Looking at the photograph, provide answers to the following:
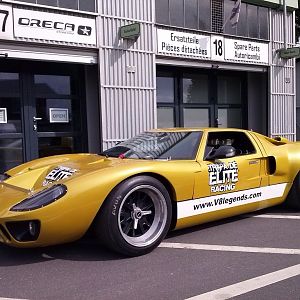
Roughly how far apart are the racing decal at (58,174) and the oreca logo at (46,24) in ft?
17.5

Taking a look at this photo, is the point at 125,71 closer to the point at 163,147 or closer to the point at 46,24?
the point at 46,24

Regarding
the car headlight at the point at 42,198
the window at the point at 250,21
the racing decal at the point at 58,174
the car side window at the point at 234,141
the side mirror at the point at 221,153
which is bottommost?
the car headlight at the point at 42,198

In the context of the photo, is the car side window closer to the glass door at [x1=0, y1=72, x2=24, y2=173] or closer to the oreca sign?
the oreca sign

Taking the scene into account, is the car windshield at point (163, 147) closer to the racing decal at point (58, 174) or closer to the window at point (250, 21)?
the racing decal at point (58, 174)

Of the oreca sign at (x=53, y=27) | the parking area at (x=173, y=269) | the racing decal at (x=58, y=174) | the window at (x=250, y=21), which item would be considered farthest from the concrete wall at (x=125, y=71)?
the parking area at (x=173, y=269)

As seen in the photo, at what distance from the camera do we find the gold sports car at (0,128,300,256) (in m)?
3.99

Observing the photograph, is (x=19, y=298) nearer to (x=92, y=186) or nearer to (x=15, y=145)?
(x=92, y=186)

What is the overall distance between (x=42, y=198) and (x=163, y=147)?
1651mm

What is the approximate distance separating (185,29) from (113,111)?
318cm

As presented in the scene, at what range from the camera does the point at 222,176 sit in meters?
5.08

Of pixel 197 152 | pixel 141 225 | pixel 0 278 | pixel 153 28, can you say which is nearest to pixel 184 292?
pixel 141 225

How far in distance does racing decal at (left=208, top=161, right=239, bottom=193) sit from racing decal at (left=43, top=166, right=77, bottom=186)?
5.00ft

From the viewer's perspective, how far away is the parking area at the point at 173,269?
3434mm

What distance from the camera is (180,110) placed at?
43.0 feet
